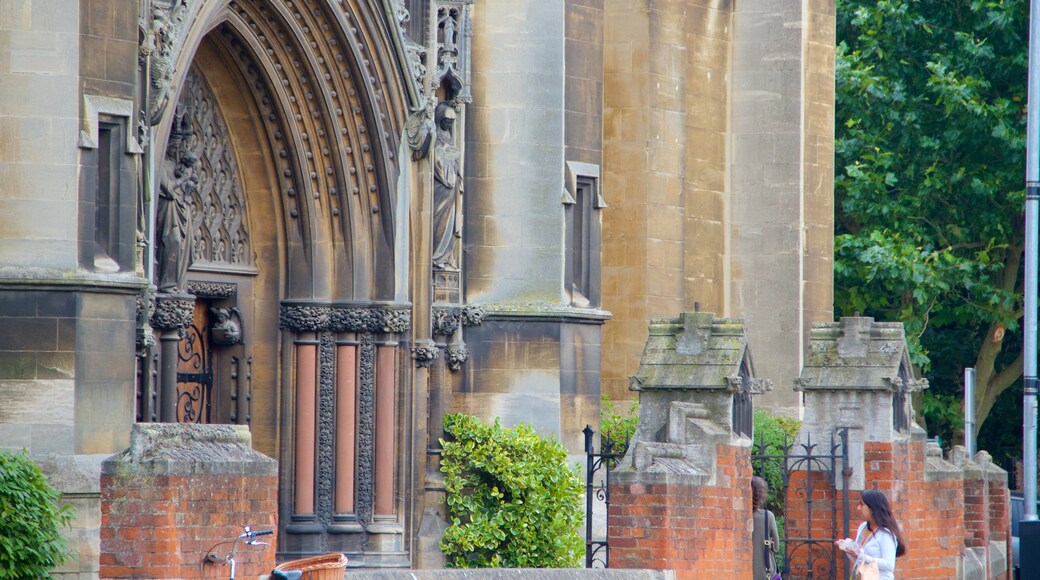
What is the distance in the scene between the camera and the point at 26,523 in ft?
34.9

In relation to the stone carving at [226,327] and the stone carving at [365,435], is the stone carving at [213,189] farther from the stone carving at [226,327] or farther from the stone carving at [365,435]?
the stone carving at [365,435]

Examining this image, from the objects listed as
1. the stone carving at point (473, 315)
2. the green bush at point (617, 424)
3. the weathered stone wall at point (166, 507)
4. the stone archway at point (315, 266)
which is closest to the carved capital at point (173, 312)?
the stone archway at point (315, 266)

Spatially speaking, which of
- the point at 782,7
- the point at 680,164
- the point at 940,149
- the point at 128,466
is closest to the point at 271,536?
the point at 128,466

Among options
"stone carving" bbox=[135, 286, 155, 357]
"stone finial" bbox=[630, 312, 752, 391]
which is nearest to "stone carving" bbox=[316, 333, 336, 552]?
"stone carving" bbox=[135, 286, 155, 357]

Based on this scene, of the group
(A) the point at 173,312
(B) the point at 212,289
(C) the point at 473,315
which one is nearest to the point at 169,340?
(A) the point at 173,312

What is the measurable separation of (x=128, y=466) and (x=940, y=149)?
21.5 metres

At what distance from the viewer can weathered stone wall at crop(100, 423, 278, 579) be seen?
9555 millimetres

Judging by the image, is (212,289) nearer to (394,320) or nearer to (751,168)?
(394,320)

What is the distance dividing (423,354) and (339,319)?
90 centimetres

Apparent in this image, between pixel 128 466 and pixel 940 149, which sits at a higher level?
pixel 940 149

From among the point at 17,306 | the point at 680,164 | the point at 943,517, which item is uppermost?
the point at 680,164

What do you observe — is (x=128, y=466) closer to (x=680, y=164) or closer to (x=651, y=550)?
(x=651, y=550)

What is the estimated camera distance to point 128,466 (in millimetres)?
9547

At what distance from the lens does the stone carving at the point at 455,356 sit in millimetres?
17453
